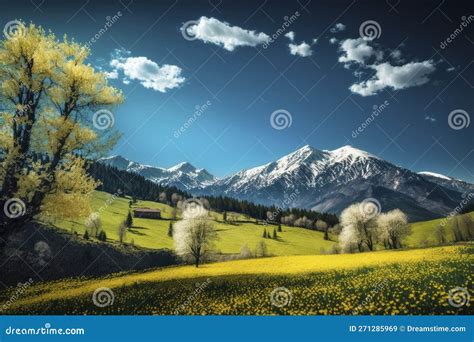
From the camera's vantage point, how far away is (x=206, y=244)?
4156cm

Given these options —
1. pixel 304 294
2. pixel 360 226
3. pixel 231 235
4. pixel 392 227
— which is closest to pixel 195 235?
pixel 304 294

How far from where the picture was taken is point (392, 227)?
56.8m

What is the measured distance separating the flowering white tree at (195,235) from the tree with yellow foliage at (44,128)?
26.4 m

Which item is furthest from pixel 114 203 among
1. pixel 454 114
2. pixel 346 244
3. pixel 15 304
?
pixel 454 114

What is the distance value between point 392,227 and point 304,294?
4557cm

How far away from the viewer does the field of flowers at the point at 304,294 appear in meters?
14.4

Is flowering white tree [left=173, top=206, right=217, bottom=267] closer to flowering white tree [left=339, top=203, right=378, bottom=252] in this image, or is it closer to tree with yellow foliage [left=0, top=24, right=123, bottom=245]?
flowering white tree [left=339, top=203, right=378, bottom=252]

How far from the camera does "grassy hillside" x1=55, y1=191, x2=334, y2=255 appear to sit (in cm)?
7994

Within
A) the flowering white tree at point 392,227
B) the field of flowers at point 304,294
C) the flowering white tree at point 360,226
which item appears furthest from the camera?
the flowering white tree at point 392,227

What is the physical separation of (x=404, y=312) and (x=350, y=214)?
4380 cm

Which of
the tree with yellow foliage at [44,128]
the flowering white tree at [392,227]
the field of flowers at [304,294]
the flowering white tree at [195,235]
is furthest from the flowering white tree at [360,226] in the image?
the tree with yellow foliage at [44,128]

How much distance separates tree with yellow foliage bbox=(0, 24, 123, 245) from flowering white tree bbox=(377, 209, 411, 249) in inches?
1958

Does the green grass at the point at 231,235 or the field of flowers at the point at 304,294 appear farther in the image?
the green grass at the point at 231,235

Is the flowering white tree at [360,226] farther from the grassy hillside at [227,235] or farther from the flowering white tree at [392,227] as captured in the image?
the grassy hillside at [227,235]
